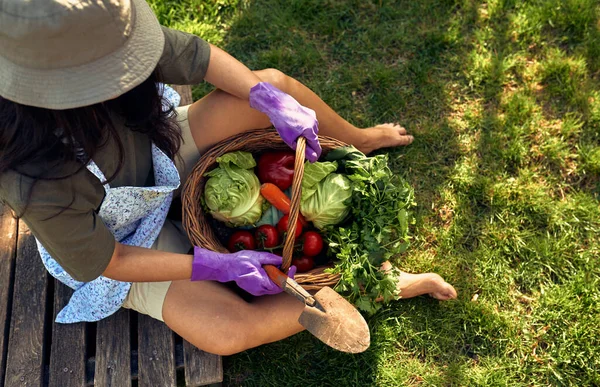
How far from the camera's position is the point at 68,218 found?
5.99 ft

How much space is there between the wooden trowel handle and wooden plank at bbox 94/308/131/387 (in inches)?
30.9

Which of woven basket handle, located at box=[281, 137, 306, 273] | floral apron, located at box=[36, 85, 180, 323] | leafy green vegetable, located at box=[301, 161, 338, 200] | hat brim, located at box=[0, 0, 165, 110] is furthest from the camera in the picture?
leafy green vegetable, located at box=[301, 161, 338, 200]

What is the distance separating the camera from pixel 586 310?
8.79ft

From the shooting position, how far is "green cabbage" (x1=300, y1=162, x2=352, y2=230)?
7.98 ft

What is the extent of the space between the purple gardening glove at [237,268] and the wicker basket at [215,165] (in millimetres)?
95

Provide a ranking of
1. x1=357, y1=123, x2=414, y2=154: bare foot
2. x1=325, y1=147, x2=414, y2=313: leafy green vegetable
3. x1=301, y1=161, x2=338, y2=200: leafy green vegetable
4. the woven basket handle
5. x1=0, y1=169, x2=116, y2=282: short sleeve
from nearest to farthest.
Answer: x1=0, y1=169, x2=116, y2=282: short sleeve, the woven basket handle, x1=325, y1=147, x2=414, y2=313: leafy green vegetable, x1=301, y1=161, x2=338, y2=200: leafy green vegetable, x1=357, y1=123, x2=414, y2=154: bare foot

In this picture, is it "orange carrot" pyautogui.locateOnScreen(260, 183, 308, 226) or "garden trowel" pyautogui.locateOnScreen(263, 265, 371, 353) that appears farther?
"orange carrot" pyautogui.locateOnScreen(260, 183, 308, 226)

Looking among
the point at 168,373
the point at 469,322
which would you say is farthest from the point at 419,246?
the point at 168,373

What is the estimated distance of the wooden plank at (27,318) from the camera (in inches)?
93.4

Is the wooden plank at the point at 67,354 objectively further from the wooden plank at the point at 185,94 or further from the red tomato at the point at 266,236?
the wooden plank at the point at 185,94

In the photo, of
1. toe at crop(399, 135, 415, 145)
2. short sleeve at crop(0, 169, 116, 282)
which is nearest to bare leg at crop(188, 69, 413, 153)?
toe at crop(399, 135, 415, 145)

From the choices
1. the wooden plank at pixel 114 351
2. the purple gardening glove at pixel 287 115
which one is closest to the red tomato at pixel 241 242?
the purple gardening glove at pixel 287 115

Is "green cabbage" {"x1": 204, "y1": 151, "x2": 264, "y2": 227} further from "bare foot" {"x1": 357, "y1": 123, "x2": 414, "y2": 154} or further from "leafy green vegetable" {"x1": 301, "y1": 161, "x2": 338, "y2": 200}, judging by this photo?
"bare foot" {"x1": 357, "y1": 123, "x2": 414, "y2": 154}

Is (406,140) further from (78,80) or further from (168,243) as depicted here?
(78,80)
